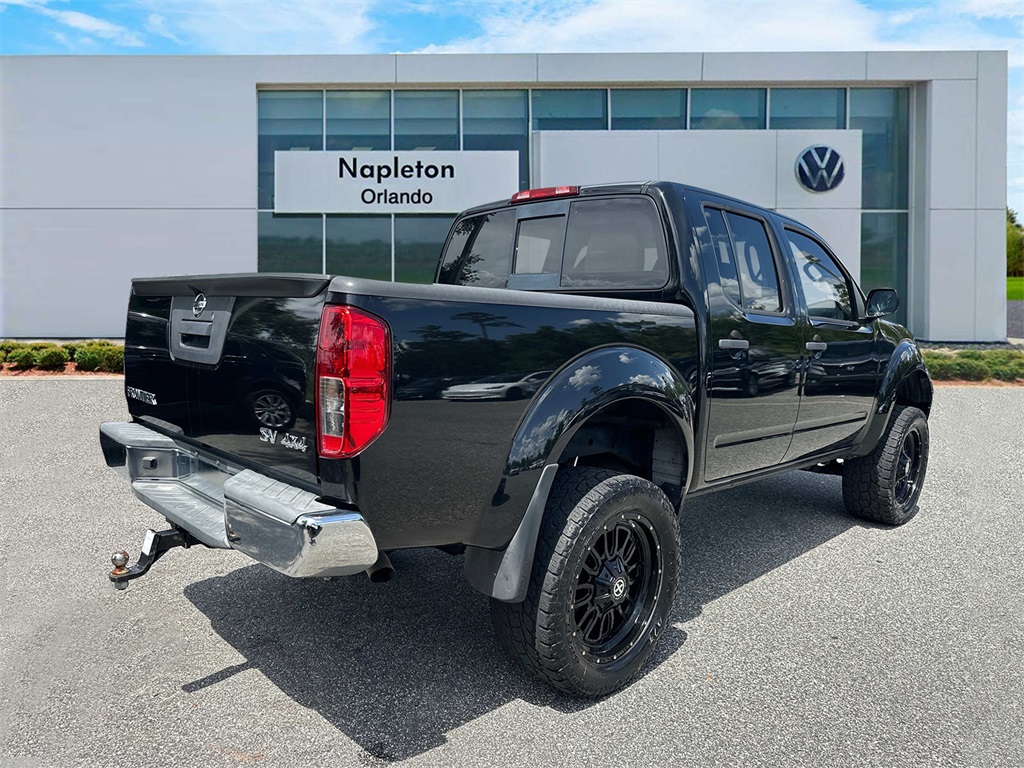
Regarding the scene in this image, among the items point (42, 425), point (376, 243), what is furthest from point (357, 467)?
point (376, 243)

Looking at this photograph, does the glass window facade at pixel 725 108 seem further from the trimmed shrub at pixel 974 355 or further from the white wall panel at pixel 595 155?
the trimmed shrub at pixel 974 355

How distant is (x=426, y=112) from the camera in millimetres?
17062

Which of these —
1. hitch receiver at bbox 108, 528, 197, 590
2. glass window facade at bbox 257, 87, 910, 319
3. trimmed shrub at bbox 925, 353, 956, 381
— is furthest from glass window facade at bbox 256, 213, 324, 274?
hitch receiver at bbox 108, 528, 197, 590

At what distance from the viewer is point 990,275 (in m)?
17.3

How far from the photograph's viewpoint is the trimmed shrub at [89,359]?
445 inches

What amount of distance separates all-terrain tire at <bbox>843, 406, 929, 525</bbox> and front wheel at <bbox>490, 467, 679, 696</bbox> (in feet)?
8.60

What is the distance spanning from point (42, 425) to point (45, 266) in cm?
1087

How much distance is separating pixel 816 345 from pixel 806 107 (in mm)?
14980

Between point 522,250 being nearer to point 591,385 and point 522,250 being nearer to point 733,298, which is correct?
point 733,298

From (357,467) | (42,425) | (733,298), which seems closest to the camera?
(357,467)

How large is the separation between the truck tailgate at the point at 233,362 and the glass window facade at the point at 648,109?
15.2m

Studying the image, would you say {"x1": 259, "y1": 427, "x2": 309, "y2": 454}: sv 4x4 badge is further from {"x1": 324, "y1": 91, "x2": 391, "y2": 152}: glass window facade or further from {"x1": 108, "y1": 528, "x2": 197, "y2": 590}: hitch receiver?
{"x1": 324, "y1": 91, "x2": 391, "y2": 152}: glass window facade

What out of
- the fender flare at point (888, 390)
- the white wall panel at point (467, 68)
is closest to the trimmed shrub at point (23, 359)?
the white wall panel at point (467, 68)

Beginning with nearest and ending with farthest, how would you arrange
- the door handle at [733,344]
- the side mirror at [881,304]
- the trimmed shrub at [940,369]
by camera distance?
the door handle at [733,344] → the side mirror at [881,304] → the trimmed shrub at [940,369]
